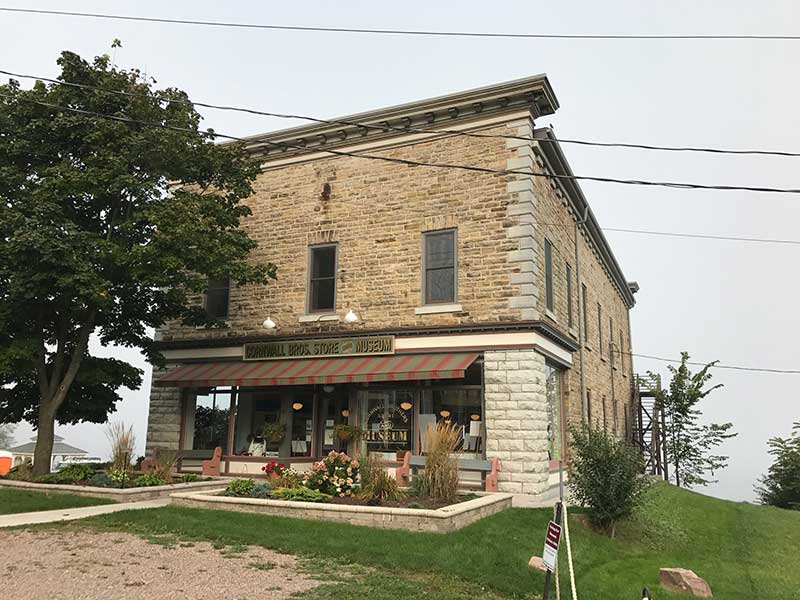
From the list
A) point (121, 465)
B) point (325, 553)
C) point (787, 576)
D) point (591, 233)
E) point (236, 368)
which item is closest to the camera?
point (325, 553)

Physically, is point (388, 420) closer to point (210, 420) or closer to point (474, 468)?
point (474, 468)

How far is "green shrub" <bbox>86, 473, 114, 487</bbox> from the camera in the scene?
14.2 m

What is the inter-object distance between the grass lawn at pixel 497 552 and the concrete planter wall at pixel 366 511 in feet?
0.85

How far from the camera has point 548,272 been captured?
687 inches

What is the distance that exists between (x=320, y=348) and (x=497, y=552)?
28.8 ft

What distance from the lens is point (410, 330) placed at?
16062 millimetres

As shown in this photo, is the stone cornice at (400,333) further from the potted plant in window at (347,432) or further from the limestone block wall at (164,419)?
the potted plant in window at (347,432)

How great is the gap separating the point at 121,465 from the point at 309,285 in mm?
6421

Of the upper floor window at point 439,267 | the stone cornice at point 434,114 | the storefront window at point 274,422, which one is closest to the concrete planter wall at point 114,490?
the storefront window at point 274,422

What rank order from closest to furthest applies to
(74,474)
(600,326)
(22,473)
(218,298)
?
1. (74,474)
2. (22,473)
3. (218,298)
4. (600,326)

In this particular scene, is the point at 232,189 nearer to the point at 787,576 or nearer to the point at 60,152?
the point at 60,152

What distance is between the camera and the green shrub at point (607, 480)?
12242 mm

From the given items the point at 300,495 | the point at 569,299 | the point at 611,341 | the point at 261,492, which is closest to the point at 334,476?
the point at 300,495

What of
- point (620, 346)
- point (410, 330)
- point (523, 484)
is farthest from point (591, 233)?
point (523, 484)
